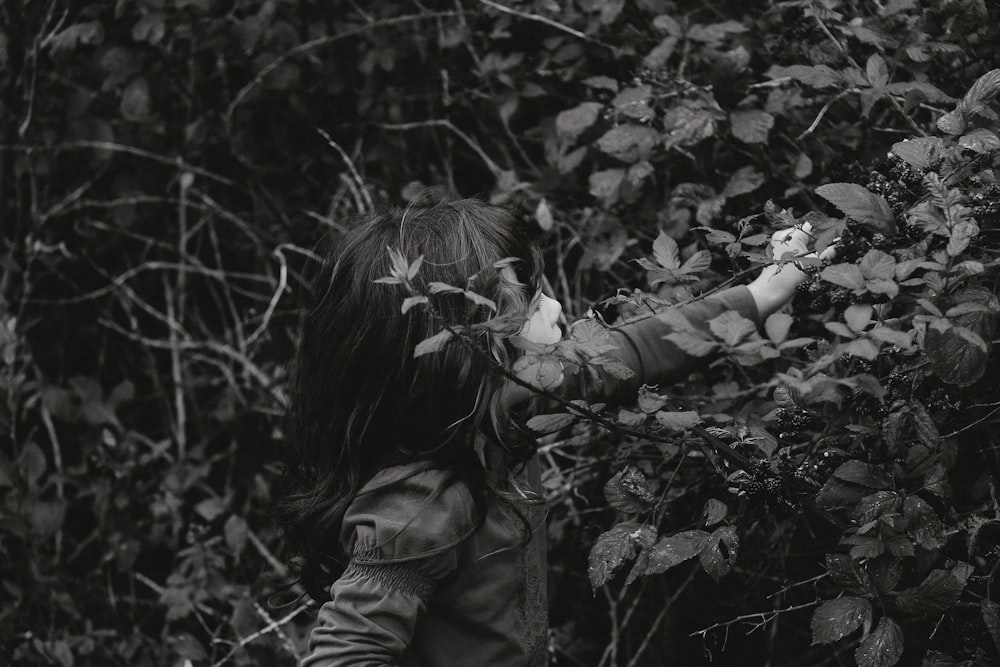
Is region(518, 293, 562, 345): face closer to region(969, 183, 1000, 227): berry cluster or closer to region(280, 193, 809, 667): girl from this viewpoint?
region(280, 193, 809, 667): girl

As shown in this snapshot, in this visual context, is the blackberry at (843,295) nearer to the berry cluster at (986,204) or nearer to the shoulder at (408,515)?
the berry cluster at (986,204)

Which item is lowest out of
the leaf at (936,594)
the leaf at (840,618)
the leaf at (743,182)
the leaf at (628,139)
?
the leaf at (840,618)

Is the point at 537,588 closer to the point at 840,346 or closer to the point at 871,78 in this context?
the point at 840,346

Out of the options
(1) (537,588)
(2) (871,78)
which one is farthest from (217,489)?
(2) (871,78)

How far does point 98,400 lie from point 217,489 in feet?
1.30

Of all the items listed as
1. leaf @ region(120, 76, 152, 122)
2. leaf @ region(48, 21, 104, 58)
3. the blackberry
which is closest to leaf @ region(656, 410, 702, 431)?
the blackberry

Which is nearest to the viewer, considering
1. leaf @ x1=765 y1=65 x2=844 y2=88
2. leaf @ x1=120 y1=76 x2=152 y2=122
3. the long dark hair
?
the long dark hair

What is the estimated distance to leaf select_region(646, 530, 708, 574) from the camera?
1.28 metres

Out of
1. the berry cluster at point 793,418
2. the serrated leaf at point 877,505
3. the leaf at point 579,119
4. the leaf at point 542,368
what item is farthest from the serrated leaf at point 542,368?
the leaf at point 579,119

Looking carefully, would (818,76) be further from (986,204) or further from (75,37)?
(75,37)

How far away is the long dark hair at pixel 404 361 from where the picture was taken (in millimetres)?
1377

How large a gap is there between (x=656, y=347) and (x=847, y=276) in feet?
1.72

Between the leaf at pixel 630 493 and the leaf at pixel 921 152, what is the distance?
54 cm

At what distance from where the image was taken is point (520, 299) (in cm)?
138
